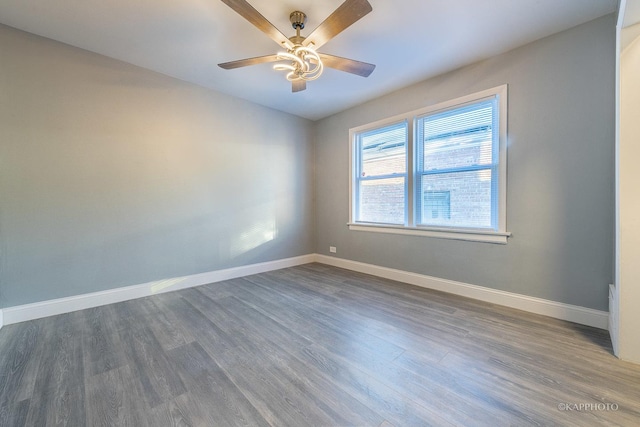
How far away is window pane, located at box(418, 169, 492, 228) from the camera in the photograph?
109 inches

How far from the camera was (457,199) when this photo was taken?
2957mm

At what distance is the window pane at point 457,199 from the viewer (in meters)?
2.76

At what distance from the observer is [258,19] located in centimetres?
170

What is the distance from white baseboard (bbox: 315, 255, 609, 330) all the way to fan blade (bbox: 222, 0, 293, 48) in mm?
3050

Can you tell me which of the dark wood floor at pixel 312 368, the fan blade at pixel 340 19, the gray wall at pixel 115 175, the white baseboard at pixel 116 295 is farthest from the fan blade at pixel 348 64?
the white baseboard at pixel 116 295

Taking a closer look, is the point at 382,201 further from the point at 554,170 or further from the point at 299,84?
the point at 299,84

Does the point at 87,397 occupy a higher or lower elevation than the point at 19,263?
lower

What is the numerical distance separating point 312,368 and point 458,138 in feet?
9.64

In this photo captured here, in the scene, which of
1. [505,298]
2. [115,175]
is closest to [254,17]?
[115,175]

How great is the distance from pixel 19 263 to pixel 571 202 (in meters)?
5.27

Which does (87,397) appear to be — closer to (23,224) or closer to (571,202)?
(23,224)

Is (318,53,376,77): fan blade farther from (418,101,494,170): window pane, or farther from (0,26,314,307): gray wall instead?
(0,26,314,307): gray wall

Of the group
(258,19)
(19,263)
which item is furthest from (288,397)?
(19,263)

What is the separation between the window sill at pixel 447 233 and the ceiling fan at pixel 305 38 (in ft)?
6.75
